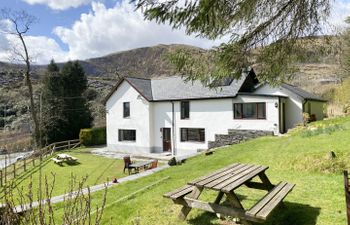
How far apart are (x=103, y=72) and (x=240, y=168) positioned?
98398 millimetres

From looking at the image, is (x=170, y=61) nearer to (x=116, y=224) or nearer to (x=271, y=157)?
(x=116, y=224)

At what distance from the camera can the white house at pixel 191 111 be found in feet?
82.9

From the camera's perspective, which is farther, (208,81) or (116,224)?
(208,81)

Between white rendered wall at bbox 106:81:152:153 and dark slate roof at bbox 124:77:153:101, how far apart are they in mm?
482

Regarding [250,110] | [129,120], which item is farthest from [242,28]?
[129,120]

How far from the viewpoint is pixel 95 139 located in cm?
3738

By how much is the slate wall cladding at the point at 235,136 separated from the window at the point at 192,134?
1813 mm

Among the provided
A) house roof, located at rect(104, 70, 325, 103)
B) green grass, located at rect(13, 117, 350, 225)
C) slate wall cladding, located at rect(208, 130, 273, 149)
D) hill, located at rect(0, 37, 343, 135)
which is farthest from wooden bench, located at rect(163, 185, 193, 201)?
slate wall cladding, located at rect(208, 130, 273, 149)

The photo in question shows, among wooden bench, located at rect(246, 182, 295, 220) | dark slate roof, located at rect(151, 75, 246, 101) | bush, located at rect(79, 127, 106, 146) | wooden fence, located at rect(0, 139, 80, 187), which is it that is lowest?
wooden fence, located at rect(0, 139, 80, 187)

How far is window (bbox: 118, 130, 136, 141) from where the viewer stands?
31.8 metres

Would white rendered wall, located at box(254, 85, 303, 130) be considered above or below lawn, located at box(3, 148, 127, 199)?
above

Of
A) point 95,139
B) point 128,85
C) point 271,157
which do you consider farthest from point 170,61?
point 95,139

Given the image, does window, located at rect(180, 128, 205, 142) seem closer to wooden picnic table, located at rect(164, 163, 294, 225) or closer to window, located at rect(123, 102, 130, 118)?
window, located at rect(123, 102, 130, 118)

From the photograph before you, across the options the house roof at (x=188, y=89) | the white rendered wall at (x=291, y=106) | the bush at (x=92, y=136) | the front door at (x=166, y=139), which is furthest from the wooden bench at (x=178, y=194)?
the bush at (x=92, y=136)
